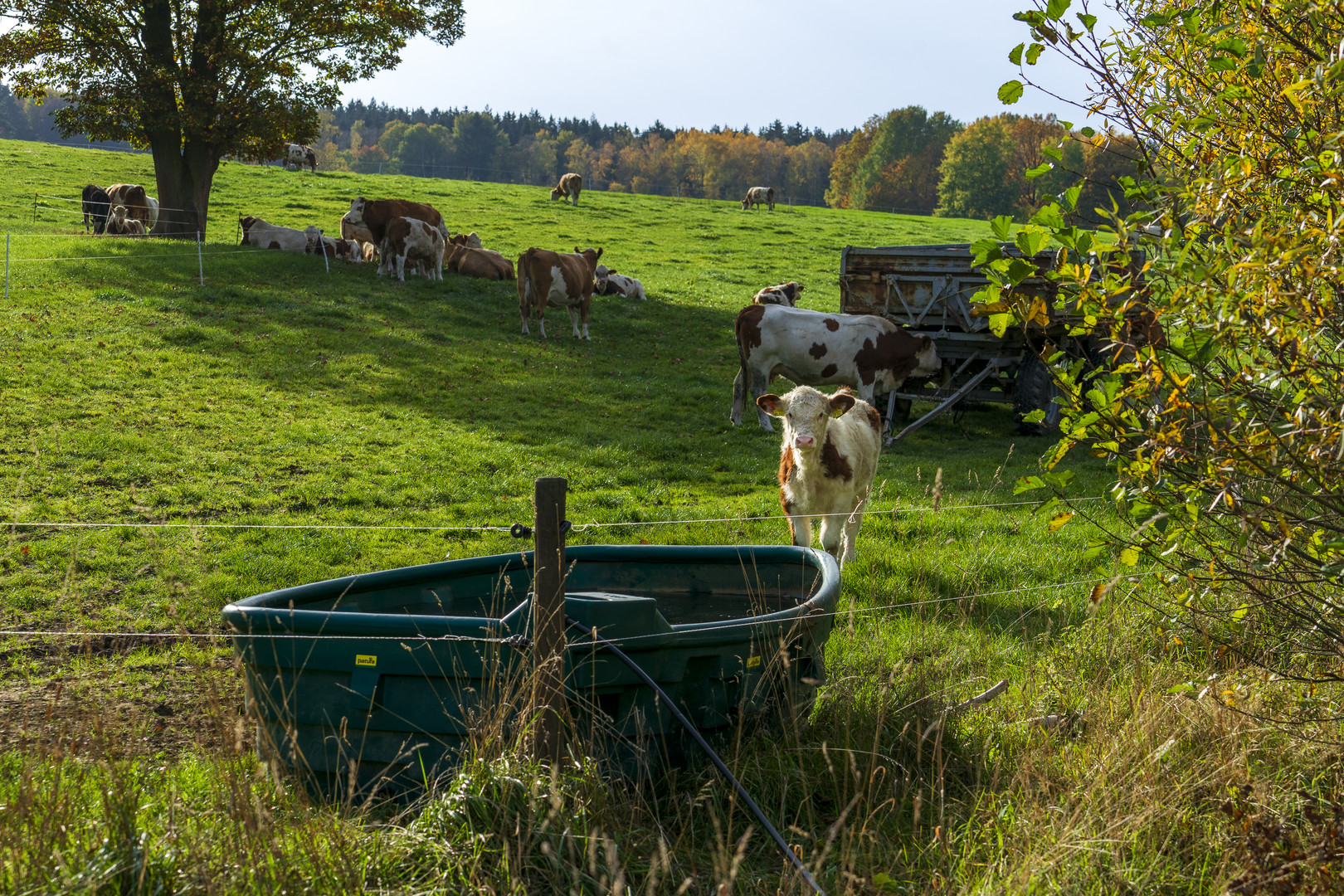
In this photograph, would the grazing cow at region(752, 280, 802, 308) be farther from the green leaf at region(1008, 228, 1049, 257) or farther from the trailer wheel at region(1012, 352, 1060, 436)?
the green leaf at region(1008, 228, 1049, 257)

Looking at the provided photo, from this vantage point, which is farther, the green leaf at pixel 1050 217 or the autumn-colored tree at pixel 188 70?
the autumn-colored tree at pixel 188 70

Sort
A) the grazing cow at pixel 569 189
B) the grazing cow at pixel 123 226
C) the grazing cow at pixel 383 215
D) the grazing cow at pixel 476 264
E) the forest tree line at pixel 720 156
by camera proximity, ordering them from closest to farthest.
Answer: the grazing cow at pixel 383 215, the grazing cow at pixel 476 264, the grazing cow at pixel 123 226, the grazing cow at pixel 569 189, the forest tree line at pixel 720 156

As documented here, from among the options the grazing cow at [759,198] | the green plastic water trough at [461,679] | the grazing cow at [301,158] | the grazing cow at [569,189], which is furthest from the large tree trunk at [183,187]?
the grazing cow at [759,198]

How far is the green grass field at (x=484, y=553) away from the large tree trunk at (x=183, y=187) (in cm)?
169

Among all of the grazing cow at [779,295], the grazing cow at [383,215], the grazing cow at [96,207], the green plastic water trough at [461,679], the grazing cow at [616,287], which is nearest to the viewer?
the green plastic water trough at [461,679]

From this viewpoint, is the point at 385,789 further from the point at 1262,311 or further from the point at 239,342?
the point at 239,342

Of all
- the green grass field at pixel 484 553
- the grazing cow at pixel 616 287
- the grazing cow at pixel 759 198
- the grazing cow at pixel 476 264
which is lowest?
the green grass field at pixel 484 553

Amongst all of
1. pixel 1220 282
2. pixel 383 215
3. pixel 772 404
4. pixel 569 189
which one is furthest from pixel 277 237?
pixel 1220 282

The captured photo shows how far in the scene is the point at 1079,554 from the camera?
7.43m

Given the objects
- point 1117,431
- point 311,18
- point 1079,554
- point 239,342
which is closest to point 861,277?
point 1079,554

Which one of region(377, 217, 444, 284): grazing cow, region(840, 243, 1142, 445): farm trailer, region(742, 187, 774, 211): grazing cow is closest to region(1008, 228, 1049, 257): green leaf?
region(840, 243, 1142, 445): farm trailer

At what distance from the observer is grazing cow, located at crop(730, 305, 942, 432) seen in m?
13.8

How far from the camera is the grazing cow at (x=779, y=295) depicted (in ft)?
59.1

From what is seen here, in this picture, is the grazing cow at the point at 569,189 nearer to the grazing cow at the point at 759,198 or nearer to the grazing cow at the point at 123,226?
the grazing cow at the point at 759,198
